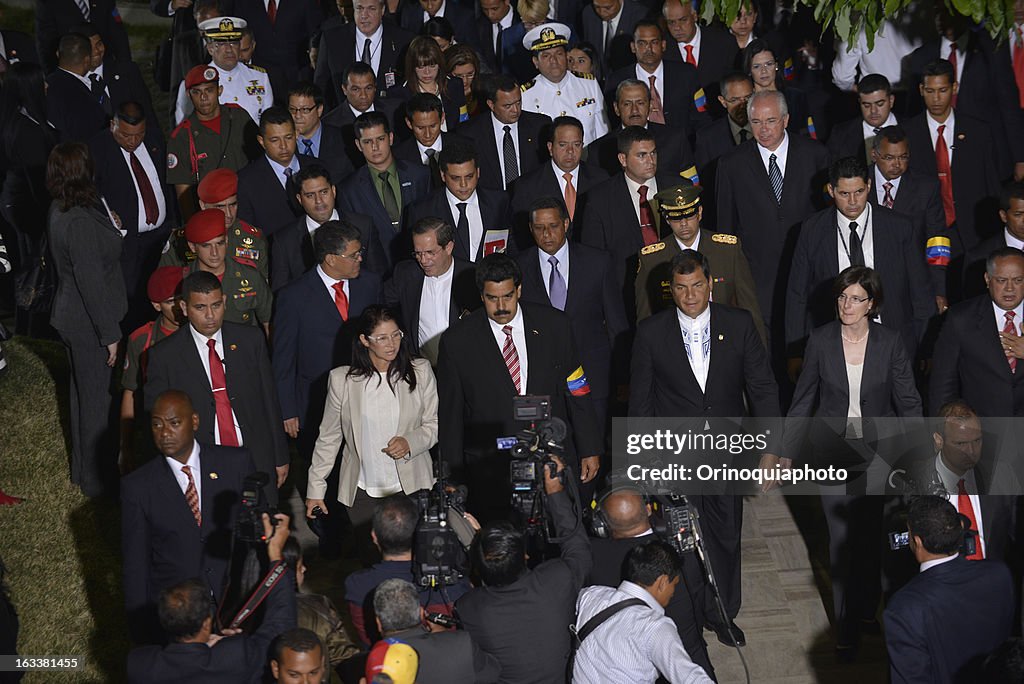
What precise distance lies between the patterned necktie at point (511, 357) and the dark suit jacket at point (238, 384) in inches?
47.8

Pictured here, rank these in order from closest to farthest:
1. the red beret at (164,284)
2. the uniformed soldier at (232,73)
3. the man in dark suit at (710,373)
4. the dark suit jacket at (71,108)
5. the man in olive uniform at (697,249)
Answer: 1. the man in dark suit at (710,373)
2. the red beret at (164,284)
3. the man in olive uniform at (697,249)
4. the uniformed soldier at (232,73)
5. the dark suit jacket at (71,108)

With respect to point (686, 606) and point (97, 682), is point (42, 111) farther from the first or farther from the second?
point (686, 606)

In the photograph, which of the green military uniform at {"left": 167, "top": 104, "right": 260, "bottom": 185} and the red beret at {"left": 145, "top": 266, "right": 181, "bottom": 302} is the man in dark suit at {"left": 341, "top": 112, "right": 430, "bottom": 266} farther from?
the red beret at {"left": 145, "top": 266, "right": 181, "bottom": 302}

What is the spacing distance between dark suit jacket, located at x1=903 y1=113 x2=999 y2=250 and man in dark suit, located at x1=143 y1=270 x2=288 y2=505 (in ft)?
15.2

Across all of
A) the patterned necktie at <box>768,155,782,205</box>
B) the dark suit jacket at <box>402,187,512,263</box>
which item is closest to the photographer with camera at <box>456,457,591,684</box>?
the dark suit jacket at <box>402,187,512,263</box>

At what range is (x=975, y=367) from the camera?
6.75 m

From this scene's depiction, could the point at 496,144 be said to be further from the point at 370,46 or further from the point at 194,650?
the point at 194,650

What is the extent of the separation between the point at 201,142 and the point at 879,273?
190 inches

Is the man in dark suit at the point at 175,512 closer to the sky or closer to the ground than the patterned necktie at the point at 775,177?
closer to the ground

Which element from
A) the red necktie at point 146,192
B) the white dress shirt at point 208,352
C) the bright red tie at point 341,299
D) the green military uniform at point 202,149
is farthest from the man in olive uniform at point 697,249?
the red necktie at point 146,192

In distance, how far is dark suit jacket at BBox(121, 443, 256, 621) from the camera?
5.52 meters

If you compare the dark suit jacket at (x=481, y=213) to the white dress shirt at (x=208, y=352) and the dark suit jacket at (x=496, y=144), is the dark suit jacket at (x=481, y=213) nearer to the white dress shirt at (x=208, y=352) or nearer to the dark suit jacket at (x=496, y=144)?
the dark suit jacket at (x=496, y=144)

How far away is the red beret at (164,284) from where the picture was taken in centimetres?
695

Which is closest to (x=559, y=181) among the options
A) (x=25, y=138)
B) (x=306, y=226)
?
(x=306, y=226)
